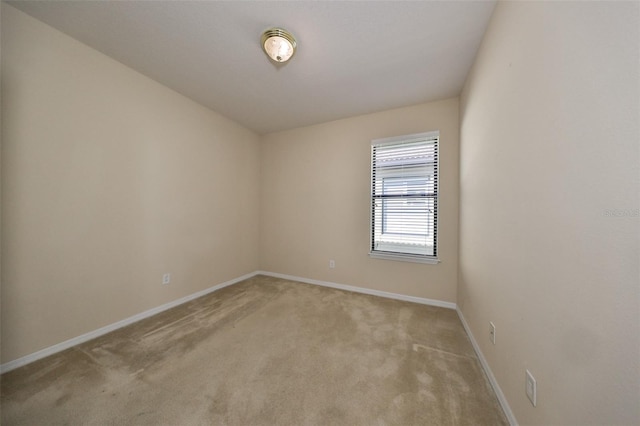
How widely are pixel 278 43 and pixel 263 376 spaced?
256 cm

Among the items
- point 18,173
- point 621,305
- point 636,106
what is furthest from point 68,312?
point 636,106

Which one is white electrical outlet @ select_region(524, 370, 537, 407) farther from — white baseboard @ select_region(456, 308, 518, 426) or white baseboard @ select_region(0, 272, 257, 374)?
white baseboard @ select_region(0, 272, 257, 374)

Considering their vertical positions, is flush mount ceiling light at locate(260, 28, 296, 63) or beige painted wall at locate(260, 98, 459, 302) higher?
flush mount ceiling light at locate(260, 28, 296, 63)

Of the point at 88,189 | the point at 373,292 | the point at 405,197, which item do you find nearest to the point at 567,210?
the point at 405,197

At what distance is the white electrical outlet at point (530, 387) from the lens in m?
0.93

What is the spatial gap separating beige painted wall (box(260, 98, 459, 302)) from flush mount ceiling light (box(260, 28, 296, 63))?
1564 mm

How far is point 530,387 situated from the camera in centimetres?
96

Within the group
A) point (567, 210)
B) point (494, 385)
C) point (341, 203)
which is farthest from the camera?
point (341, 203)

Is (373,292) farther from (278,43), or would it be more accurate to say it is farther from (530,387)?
(278,43)

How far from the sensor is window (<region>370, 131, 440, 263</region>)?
2.62 metres

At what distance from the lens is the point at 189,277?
268 centimetres

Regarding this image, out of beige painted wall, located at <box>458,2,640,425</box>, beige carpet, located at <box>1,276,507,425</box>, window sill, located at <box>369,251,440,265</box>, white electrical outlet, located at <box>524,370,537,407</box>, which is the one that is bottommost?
beige carpet, located at <box>1,276,507,425</box>

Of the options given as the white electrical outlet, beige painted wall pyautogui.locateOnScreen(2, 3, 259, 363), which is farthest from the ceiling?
the white electrical outlet

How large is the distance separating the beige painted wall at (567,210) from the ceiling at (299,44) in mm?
507
